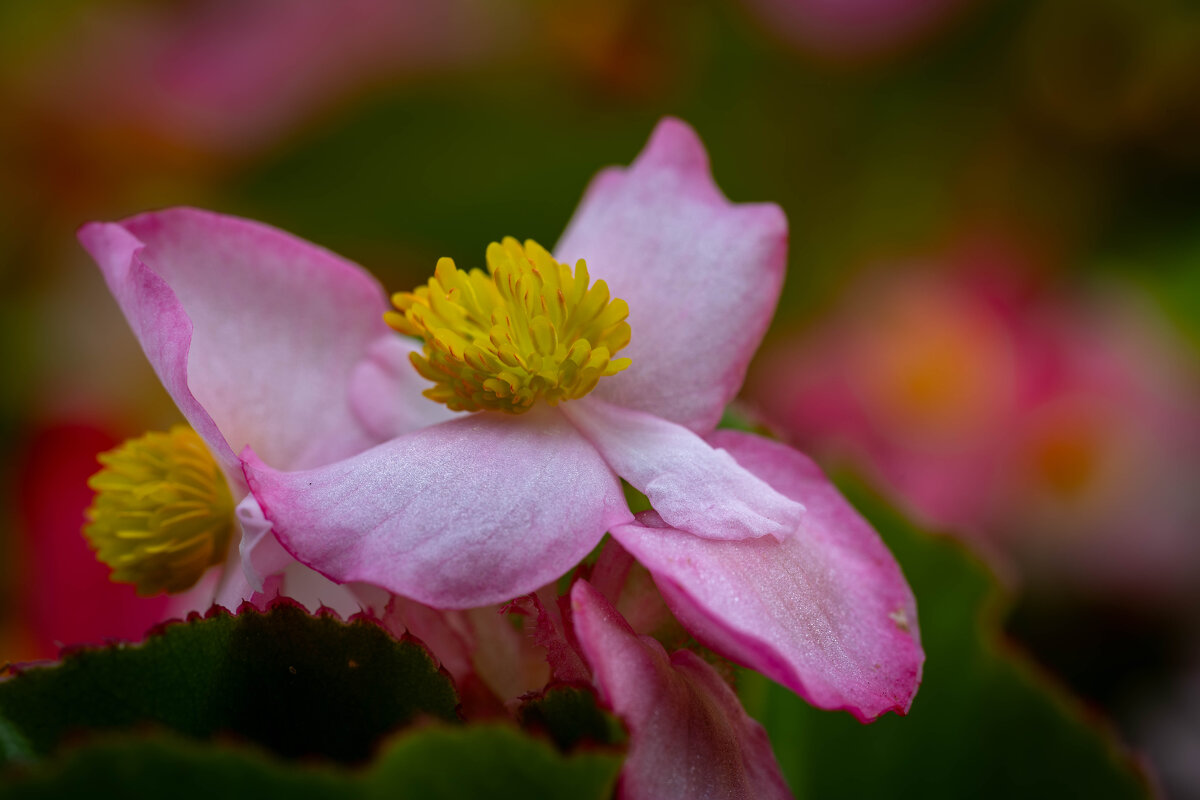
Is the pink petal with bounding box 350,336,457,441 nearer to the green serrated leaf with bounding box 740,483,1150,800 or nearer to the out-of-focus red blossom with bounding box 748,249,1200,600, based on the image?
the green serrated leaf with bounding box 740,483,1150,800

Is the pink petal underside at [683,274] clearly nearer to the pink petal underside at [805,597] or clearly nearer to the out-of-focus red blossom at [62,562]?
the pink petal underside at [805,597]

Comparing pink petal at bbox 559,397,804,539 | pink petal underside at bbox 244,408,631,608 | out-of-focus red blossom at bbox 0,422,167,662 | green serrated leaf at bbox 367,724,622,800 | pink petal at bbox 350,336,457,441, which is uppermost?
pink petal at bbox 559,397,804,539

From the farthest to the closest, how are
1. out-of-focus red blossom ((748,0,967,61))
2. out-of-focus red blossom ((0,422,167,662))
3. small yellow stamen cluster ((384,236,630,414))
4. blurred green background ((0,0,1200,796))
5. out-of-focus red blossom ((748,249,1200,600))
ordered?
out-of-focus red blossom ((748,0,967,61))
blurred green background ((0,0,1200,796))
out-of-focus red blossom ((748,249,1200,600))
out-of-focus red blossom ((0,422,167,662))
small yellow stamen cluster ((384,236,630,414))

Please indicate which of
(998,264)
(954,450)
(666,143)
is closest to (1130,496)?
(954,450)

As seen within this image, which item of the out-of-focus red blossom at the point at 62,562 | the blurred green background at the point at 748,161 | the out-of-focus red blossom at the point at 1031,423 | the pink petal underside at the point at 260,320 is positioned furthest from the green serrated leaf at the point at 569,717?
the blurred green background at the point at 748,161

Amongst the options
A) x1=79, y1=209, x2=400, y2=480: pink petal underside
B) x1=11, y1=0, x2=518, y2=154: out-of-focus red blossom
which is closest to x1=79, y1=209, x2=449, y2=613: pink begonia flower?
x1=79, y1=209, x2=400, y2=480: pink petal underside

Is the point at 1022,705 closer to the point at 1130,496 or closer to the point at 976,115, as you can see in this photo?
the point at 1130,496

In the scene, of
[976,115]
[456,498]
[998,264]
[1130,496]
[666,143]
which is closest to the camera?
[456,498]
